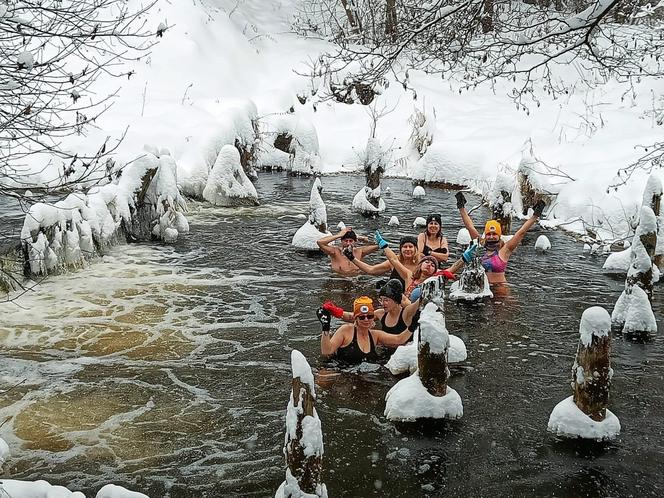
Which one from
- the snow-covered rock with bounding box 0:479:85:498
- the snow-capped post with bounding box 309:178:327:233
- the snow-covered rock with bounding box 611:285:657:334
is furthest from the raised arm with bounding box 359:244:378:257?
the snow-covered rock with bounding box 0:479:85:498

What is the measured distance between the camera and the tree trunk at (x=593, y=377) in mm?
5809

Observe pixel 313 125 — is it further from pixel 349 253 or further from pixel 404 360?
pixel 404 360

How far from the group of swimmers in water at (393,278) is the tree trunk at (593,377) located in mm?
2277

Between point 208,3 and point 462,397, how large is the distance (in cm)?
2459

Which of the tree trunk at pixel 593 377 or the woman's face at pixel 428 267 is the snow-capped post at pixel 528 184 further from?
the tree trunk at pixel 593 377

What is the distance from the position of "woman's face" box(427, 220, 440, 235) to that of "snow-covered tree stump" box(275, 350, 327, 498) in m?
6.63

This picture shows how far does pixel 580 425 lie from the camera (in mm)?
6059

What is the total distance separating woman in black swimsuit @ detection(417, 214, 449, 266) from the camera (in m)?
10.7

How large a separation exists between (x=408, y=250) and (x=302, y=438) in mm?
5751

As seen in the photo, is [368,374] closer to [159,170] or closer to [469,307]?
[469,307]

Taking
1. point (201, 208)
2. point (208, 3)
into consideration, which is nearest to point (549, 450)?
point (201, 208)

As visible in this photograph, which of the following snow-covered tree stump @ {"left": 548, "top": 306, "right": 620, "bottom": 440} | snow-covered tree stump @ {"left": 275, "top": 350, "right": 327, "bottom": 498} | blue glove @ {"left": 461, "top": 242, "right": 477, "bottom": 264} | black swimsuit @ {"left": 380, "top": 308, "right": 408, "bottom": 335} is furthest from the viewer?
blue glove @ {"left": 461, "top": 242, "right": 477, "bottom": 264}

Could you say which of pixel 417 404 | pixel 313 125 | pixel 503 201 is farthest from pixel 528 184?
pixel 417 404

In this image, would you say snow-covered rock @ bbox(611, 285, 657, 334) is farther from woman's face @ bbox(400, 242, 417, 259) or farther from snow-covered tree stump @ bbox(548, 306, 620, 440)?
woman's face @ bbox(400, 242, 417, 259)
